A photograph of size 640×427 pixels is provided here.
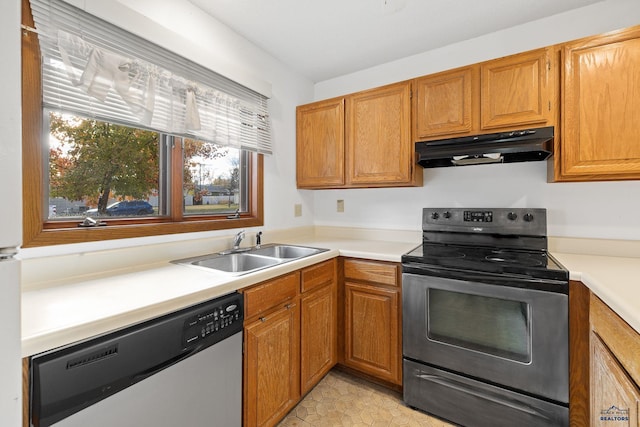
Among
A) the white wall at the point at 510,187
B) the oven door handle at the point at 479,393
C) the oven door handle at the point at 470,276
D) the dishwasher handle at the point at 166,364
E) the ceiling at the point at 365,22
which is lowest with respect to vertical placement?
the oven door handle at the point at 479,393

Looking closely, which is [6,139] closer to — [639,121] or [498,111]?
[498,111]

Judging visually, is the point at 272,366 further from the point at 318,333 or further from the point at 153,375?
the point at 153,375

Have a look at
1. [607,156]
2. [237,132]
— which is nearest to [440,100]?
[607,156]

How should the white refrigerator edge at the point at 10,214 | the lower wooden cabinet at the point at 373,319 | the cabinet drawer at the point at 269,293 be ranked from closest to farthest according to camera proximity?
the white refrigerator edge at the point at 10,214 → the cabinet drawer at the point at 269,293 → the lower wooden cabinet at the point at 373,319

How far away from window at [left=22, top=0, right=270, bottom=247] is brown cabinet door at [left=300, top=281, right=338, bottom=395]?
2.50 ft

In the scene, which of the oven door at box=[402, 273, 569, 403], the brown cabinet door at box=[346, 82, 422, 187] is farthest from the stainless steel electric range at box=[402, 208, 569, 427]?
the brown cabinet door at box=[346, 82, 422, 187]

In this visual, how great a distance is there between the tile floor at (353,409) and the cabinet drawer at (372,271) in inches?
29.4

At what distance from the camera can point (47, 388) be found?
756 millimetres

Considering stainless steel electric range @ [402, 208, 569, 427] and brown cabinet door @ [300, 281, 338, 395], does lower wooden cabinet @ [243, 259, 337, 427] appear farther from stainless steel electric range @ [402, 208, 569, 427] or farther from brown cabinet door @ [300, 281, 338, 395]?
stainless steel electric range @ [402, 208, 569, 427]

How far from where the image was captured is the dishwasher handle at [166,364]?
939 millimetres

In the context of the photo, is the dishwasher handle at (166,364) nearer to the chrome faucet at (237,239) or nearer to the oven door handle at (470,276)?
the chrome faucet at (237,239)

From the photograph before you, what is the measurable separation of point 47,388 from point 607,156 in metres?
2.48

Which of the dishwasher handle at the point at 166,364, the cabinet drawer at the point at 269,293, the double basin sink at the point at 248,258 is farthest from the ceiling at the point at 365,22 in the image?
the dishwasher handle at the point at 166,364

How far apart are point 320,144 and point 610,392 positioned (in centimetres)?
216
